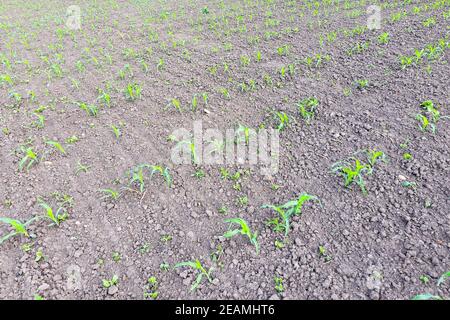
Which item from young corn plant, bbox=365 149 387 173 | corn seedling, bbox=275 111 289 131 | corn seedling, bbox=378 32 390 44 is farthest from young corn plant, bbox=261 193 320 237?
corn seedling, bbox=378 32 390 44

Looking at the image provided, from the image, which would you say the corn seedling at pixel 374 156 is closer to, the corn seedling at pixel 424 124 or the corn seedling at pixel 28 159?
the corn seedling at pixel 424 124

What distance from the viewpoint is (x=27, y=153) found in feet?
10.4

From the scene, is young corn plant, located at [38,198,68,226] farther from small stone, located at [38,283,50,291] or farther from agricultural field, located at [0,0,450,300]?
small stone, located at [38,283,50,291]

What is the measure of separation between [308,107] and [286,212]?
174cm

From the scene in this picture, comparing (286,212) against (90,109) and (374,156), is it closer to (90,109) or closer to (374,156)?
(374,156)

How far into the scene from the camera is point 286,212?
242 centimetres

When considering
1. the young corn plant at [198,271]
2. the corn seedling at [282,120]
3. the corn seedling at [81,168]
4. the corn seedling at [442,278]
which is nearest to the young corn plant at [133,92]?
the corn seedling at [81,168]

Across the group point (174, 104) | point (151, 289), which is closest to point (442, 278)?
point (151, 289)

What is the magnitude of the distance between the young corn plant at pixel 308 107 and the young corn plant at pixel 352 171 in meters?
0.79

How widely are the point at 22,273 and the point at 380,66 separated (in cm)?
479

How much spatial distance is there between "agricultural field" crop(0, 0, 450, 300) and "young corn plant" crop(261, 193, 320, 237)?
0.05ft

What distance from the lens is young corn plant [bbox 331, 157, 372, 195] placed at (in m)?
2.59
